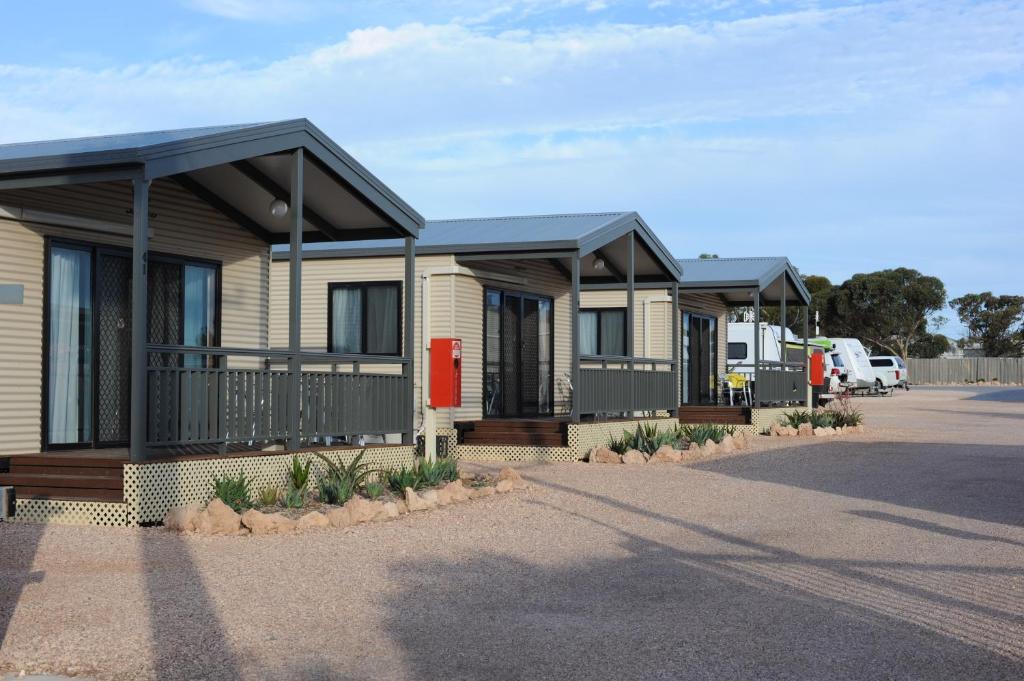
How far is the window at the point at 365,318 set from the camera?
17.4m

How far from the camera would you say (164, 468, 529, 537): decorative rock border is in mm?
9469

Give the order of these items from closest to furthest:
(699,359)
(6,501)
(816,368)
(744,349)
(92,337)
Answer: (6,501) → (92,337) → (699,359) → (816,368) → (744,349)

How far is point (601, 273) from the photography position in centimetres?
2073

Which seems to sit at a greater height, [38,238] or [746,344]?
[38,238]

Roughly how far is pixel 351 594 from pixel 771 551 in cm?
342

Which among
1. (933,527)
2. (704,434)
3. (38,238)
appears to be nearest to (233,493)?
(38,238)

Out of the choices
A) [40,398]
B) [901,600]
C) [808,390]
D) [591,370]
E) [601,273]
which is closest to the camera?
[901,600]

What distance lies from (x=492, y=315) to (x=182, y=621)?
12301 millimetres

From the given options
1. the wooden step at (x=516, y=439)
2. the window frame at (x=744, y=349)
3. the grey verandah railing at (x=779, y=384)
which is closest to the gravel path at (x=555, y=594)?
the wooden step at (x=516, y=439)

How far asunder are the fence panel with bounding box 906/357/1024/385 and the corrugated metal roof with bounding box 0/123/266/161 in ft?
198

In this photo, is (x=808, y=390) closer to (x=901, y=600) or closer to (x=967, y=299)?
(x=901, y=600)

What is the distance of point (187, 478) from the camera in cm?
1007

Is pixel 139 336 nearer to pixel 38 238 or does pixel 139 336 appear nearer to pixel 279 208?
pixel 38 238

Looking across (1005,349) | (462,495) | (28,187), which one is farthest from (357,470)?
(1005,349)
